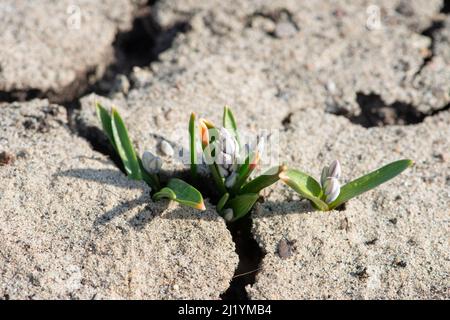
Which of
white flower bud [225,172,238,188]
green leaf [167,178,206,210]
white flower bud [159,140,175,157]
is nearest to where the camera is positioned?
green leaf [167,178,206,210]

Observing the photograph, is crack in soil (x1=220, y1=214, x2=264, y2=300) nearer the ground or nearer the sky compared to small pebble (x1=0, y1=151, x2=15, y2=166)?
nearer the ground

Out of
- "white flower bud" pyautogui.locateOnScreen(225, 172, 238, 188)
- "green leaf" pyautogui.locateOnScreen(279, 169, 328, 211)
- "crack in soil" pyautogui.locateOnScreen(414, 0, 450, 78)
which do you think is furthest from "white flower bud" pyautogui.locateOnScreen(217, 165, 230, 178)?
"crack in soil" pyautogui.locateOnScreen(414, 0, 450, 78)

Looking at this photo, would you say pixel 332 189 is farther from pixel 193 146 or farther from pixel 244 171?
pixel 193 146

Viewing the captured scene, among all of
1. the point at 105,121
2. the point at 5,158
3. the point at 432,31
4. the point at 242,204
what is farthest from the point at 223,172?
the point at 432,31

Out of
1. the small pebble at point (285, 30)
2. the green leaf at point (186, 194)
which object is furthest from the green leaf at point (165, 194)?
the small pebble at point (285, 30)

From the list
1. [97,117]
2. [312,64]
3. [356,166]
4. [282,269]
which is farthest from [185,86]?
[282,269]

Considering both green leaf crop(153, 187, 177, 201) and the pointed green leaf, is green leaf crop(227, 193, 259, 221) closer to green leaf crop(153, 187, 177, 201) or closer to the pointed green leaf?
the pointed green leaf
